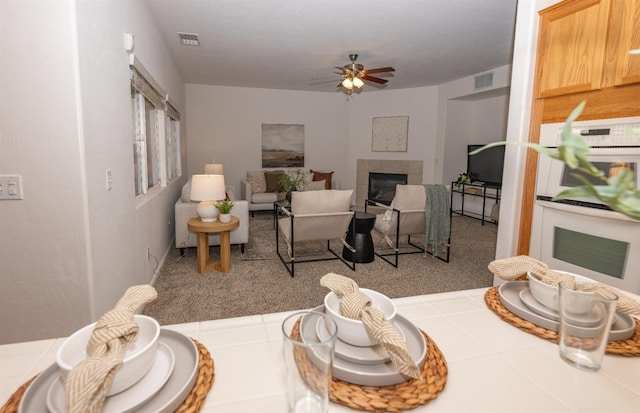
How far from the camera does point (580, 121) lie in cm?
201

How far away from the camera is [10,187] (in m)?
1.74

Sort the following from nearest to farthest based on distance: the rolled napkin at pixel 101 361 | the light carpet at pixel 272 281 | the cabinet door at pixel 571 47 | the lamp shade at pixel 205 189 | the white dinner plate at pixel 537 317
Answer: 1. the rolled napkin at pixel 101 361
2. the white dinner plate at pixel 537 317
3. the cabinet door at pixel 571 47
4. the light carpet at pixel 272 281
5. the lamp shade at pixel 205 189

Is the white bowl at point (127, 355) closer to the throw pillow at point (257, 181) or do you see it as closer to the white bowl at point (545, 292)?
the white bowl at point (545, 292)

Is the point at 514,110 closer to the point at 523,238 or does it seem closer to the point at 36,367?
the point at 523,238

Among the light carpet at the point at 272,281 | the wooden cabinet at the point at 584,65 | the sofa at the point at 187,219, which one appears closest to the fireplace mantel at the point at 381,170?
the light carpet at the point at 272,281

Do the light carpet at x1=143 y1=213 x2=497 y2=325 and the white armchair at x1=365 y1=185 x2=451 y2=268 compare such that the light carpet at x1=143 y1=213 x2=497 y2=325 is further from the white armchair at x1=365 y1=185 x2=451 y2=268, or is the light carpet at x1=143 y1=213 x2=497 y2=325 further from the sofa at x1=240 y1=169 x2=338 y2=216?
the sofa at x1=240 y1=169 x2=338 y2=216

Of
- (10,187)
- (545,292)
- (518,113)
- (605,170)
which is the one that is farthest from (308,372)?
(518,113)

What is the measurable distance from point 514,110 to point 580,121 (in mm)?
477

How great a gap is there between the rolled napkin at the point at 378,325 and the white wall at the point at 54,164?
1.68 metres

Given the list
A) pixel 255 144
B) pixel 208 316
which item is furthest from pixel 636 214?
pixel 255 144

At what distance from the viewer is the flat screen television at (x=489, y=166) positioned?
633cm

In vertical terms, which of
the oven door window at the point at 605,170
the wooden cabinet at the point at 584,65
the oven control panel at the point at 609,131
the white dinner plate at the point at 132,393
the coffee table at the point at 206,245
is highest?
the wooden cabinet at the point at 584,65

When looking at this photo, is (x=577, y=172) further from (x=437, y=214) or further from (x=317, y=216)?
(x=317, y=216)

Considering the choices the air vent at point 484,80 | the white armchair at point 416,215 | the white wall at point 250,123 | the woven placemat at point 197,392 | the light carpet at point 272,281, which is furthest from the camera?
the white wall at point 250,123
